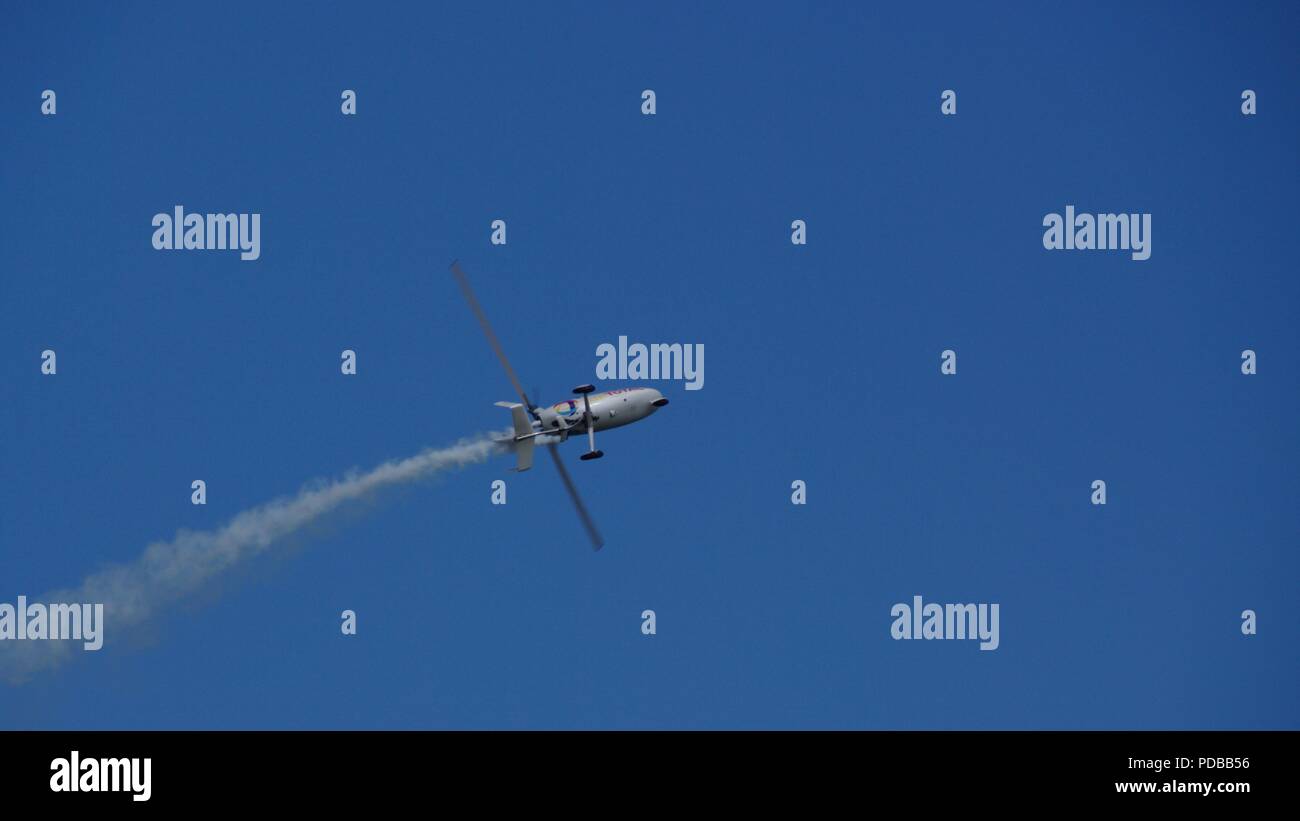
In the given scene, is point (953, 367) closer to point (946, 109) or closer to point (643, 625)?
point (946, 109)

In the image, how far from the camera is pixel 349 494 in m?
129

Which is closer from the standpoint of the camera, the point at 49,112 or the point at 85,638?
the point at 85,638

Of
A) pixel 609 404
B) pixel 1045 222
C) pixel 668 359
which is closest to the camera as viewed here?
pixel 609 404

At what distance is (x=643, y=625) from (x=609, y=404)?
11908 millimetres

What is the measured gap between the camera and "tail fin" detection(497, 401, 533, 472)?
4823 inches

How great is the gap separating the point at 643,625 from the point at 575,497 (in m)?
7.56

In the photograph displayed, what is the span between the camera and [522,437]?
123 m

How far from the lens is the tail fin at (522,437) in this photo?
4823 inches

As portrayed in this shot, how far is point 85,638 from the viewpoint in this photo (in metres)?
126

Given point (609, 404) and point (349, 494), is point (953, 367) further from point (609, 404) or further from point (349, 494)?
point (349, 494)
